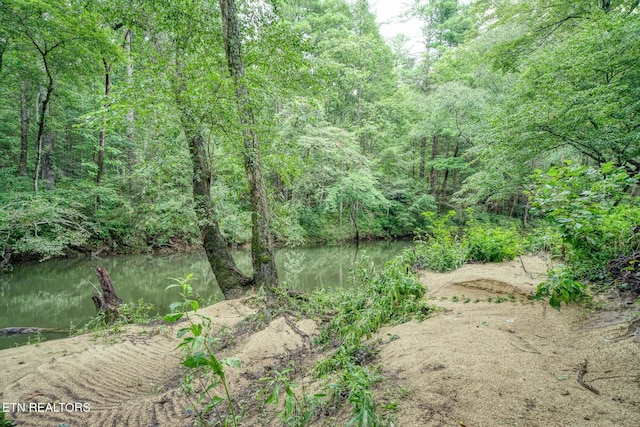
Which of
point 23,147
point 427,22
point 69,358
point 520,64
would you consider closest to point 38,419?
point 69,358

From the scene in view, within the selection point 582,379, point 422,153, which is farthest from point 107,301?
point 422,153

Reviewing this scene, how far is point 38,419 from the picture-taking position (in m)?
2.52

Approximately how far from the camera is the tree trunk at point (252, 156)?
4.82 m

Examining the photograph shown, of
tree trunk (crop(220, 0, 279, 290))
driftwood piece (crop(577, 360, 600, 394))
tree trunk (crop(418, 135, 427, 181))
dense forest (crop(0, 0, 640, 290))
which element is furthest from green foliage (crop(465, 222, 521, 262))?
tree trunk (crop(418, 135, 427, 181))

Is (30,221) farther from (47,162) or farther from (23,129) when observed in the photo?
(23,129)

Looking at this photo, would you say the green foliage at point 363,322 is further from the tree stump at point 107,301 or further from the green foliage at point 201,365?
the tree stump at point 107,301

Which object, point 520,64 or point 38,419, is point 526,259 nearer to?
point 38,419

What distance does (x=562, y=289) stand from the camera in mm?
2553

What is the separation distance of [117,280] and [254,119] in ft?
23.8

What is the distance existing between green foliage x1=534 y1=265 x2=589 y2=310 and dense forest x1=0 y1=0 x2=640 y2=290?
0.49 metres

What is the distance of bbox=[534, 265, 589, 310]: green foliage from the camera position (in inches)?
98.9

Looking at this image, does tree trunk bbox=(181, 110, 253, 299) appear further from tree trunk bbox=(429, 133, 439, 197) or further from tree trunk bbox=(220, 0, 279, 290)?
tree trunk bbox=(429, 133, 439, 197)

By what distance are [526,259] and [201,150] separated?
626cm

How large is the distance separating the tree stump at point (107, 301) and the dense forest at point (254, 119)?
4.66 feet
